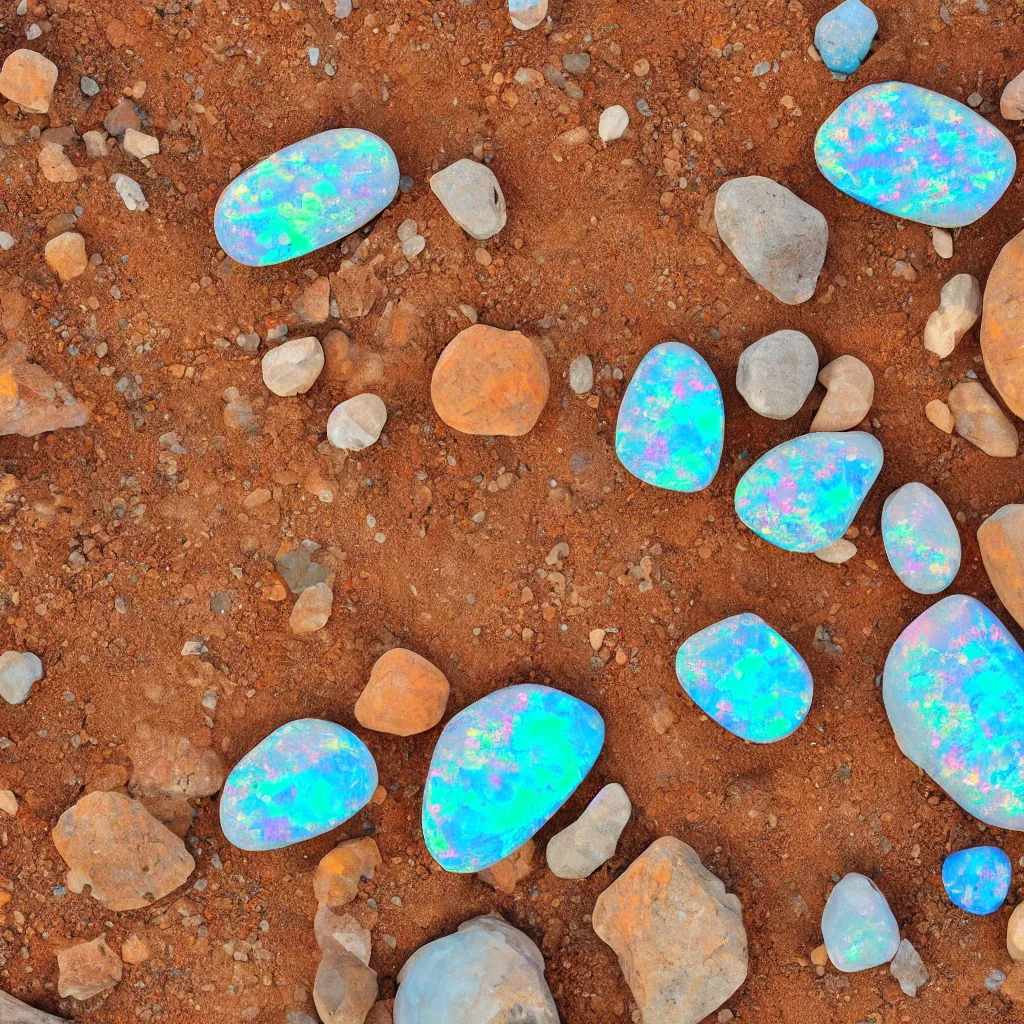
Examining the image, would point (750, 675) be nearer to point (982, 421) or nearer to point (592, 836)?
point (592, 836)

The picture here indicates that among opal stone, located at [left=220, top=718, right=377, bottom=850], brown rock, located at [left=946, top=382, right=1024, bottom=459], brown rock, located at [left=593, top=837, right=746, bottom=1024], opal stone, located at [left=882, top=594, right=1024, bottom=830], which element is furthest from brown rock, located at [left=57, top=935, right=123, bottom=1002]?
brown rock, located at [left=946, top=382, right=1024, bottom=459]

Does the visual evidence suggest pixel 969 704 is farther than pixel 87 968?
No

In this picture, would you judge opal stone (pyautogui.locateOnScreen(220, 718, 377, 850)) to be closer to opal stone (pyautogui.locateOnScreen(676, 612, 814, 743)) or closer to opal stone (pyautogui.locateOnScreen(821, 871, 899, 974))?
opal stone (pyautogui.locateOnScreen(676, 612, 814, 743))

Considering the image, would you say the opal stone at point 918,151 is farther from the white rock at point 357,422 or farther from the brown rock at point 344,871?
the brown rock at point 344,871

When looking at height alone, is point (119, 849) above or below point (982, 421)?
below

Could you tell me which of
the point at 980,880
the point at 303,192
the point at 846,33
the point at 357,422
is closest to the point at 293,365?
the point at 357,422
